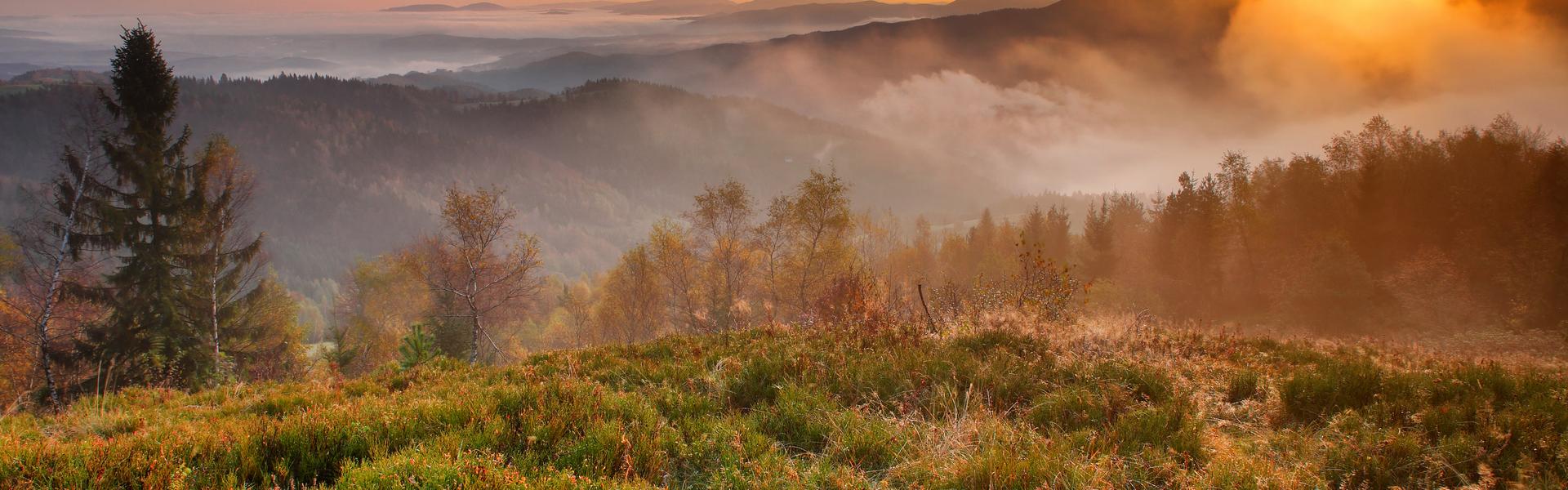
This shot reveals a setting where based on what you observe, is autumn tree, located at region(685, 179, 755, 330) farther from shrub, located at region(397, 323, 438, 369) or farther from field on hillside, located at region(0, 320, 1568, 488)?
field on hillside, located at region(0, 320, 1568, 488)

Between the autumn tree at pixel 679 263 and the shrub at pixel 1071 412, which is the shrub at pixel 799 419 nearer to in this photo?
the shrub at pixel 1071 412

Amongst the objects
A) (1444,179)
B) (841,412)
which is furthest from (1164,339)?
(1444,179)

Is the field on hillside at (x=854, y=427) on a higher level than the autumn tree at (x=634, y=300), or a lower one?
higher

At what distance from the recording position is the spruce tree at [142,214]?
732 inches

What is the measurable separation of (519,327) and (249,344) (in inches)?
1842

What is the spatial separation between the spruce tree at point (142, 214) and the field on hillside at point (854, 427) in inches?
740

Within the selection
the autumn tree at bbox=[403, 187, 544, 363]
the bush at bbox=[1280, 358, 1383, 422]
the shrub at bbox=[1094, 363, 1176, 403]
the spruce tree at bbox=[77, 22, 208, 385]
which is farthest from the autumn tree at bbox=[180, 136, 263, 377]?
the bush at bbox=[1280, 358, 1383, 422]

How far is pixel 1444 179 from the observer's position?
132 ft

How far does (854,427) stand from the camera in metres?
4.31

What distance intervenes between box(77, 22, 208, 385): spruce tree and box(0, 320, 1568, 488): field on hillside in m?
18.8

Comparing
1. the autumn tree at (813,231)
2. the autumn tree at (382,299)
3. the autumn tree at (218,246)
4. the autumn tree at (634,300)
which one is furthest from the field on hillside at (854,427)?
the autumn tree at (382,299)

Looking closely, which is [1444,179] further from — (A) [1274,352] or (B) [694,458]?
(B) [694,458]

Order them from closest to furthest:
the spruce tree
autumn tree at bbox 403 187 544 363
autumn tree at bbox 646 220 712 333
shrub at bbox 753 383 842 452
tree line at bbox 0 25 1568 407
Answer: shrub at bbox 753 383 842 452 → tree line at bbox 0 25 1568 407 → the spruce tree → autumn tree at bbox 403 187 544 363 → autumn tree at bbox 646 220 712 333

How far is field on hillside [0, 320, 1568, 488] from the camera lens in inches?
130
